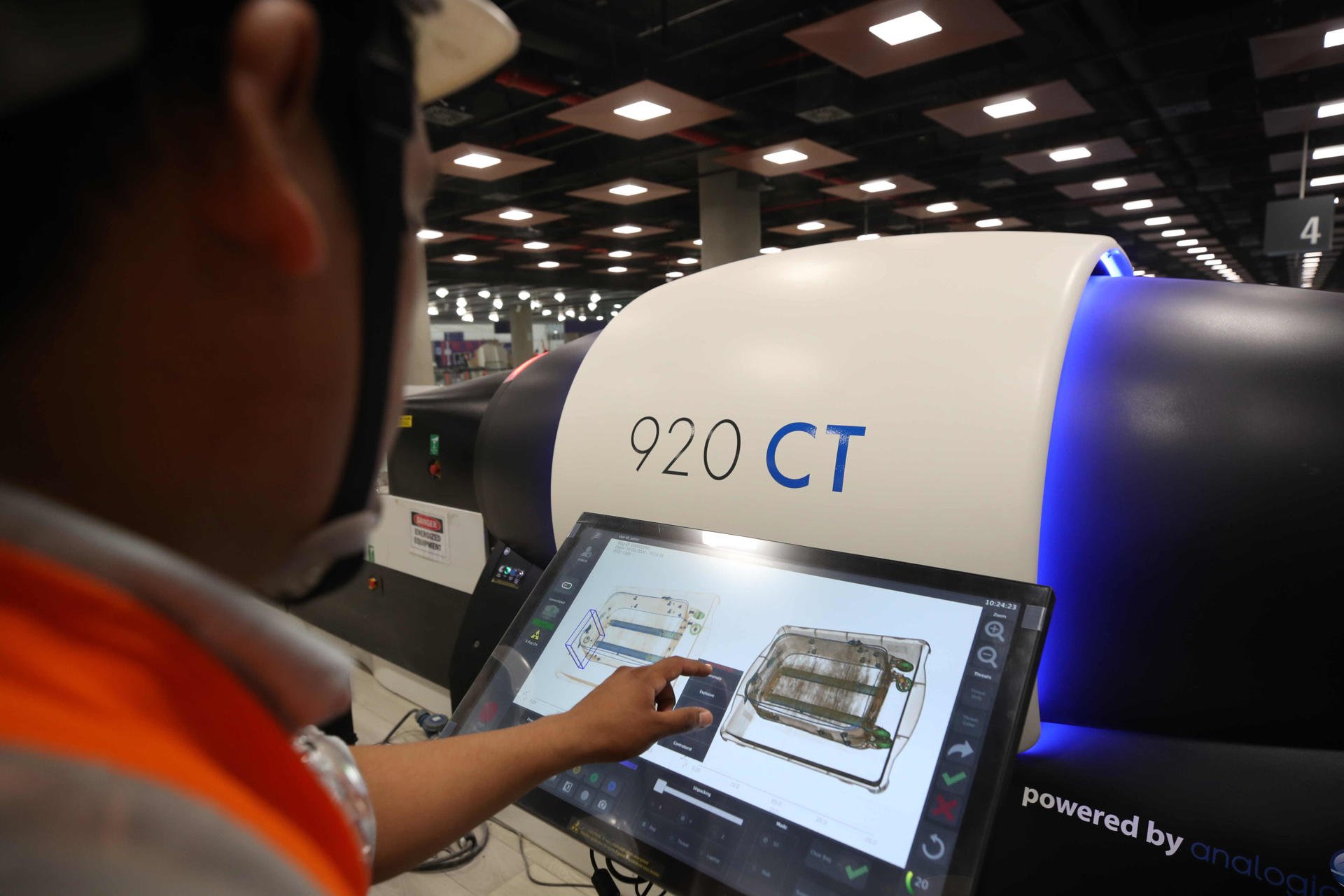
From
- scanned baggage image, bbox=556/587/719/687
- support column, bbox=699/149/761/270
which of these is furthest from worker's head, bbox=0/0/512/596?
support column, bbox=699/149/761/270

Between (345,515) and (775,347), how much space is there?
0.76 meters

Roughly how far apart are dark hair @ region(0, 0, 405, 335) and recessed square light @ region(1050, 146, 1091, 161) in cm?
762

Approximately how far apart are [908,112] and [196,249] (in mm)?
6706

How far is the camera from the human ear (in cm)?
31

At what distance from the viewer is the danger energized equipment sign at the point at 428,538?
226cm

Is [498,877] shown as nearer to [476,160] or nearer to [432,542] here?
[432,542]

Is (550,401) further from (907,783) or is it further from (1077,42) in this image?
(1077,42)

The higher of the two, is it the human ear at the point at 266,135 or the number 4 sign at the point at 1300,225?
the number 4 sign at the point at 1300,225

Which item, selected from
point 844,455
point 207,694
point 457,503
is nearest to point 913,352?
point 844,455

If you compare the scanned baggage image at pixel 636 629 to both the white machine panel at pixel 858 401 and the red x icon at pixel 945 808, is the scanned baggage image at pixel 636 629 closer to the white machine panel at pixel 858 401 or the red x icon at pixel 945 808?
the white machine panel at pixel 858 401

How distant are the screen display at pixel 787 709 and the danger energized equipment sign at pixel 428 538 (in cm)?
129

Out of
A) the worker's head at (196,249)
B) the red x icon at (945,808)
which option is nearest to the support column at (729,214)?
the red x icon at (945,808)

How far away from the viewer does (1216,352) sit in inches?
35.5

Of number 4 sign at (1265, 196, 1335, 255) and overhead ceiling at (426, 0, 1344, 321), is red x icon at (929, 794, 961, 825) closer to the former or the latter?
overhead ceiling at (426, 0, 1344, 321)
